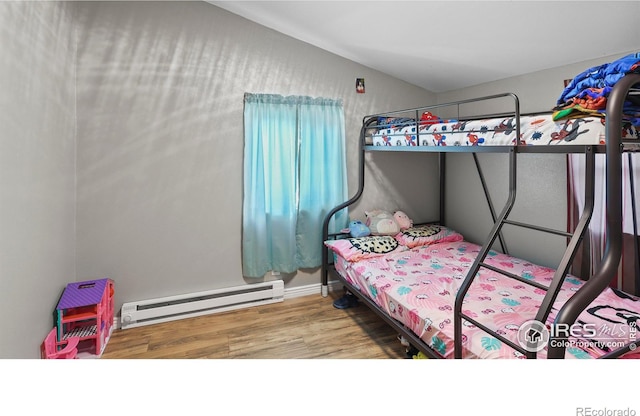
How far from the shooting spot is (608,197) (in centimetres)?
122

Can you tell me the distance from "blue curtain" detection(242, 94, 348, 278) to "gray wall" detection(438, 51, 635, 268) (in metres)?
1.34

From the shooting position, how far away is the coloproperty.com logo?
3.76 feet

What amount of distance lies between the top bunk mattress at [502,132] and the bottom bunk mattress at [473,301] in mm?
902

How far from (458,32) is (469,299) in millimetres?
1846

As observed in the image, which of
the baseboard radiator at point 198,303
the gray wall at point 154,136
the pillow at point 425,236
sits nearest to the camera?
the gray wall at point 154,136

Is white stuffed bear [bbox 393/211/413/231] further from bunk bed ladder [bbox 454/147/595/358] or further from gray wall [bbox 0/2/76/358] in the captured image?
gray wall [bbox 0/2/76/358]

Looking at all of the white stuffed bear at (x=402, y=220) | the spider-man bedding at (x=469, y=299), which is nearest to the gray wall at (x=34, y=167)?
the spider-man bedding at (x=469, y=299)

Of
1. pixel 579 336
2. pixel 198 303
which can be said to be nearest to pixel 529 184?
pixel 579 336

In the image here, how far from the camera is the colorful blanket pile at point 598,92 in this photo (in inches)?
51.1

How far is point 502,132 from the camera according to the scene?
1872 mm

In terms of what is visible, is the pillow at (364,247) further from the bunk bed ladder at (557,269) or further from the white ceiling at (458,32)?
the white ceiling at (458,32)
